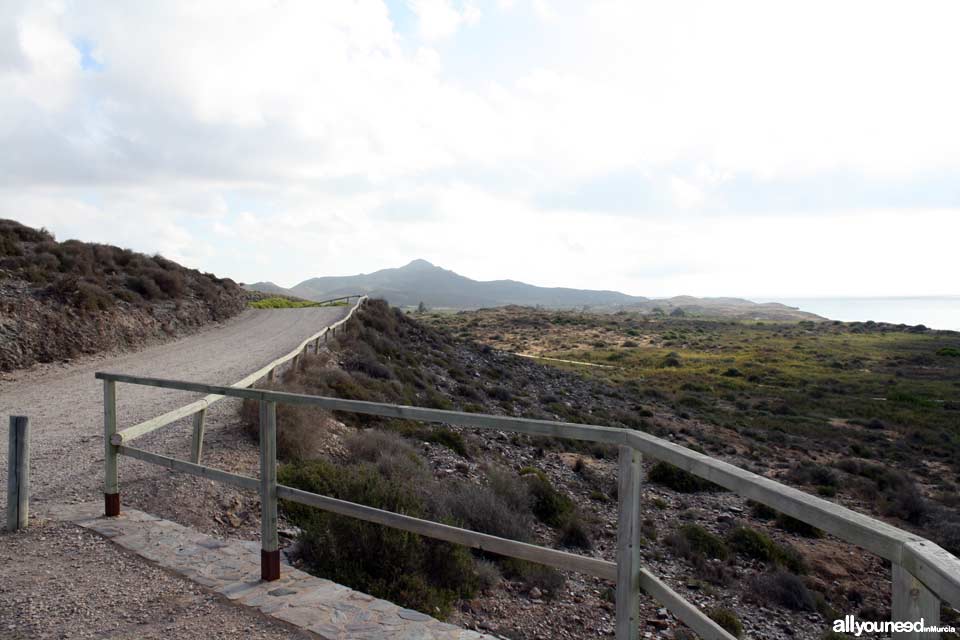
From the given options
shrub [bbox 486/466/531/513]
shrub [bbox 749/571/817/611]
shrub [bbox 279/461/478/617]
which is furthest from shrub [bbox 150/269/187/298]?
shrub [bbox 749/571/817/611]

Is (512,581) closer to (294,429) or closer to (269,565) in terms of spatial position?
(269,565)

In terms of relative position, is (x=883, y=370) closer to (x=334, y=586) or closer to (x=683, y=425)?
(x=683, y=425)

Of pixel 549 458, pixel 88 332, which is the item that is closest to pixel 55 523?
pixel 549 458

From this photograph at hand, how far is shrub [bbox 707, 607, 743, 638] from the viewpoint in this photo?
6746 mm

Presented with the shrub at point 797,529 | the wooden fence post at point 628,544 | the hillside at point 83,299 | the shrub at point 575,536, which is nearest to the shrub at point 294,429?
the shrub at point 575,536

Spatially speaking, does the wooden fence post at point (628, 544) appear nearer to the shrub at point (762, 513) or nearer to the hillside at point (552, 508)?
the hillside at point (552, 508)

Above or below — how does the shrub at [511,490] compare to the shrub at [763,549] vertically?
→ above

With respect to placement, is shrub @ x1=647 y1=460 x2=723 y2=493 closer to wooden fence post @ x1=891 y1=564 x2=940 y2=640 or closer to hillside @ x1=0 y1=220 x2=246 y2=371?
wooden fence post @ x1=891 y1=564 x2=940 y2=640

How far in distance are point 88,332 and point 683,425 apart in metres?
20.2

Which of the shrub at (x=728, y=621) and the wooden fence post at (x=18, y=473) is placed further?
the shrub at (x=728, y=621)

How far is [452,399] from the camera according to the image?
2027 centimetres

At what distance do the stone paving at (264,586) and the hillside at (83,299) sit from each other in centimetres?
1151

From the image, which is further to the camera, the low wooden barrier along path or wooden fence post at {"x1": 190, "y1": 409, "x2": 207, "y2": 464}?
wooden fence post at {"x1": 190, "y1": 409, "x2": 207, "y2": 464}

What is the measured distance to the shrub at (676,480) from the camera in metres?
14.0
